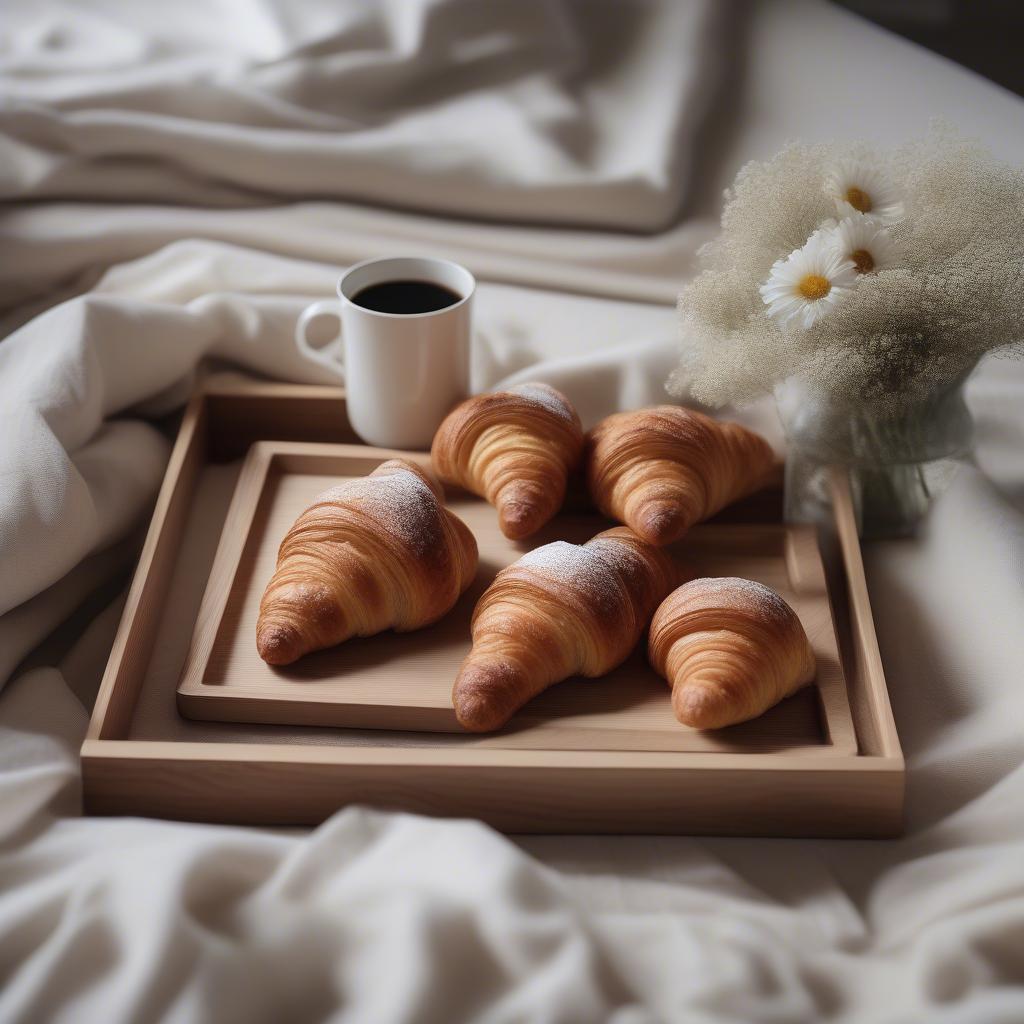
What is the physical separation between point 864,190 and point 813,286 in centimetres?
11

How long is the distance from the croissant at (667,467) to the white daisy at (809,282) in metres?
0.13

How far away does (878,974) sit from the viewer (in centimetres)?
73

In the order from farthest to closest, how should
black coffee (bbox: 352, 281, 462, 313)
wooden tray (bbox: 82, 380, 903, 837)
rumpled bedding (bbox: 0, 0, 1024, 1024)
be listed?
1. black coffee (bbox: 352, 281, 462, 313)
2. wooden tray (bbox: 82, 380, 903, 837)
3. rumpled bedding (bbox: 0, 0, 1024, 1024)

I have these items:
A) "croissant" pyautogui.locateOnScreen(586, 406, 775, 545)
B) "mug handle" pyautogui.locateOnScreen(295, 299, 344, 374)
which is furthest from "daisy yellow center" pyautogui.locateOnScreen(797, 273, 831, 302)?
"mug handle" pyautogui.locateOnScreen(295, 299, 344, 374)

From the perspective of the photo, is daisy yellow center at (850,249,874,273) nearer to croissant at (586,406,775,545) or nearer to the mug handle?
croissant at (586,406,775,545)

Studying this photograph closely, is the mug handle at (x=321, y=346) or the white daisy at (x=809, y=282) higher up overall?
the white daisy at (x=809, y=282)

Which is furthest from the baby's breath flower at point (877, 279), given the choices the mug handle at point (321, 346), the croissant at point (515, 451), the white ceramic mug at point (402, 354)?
the mug handle at point (321, 346)

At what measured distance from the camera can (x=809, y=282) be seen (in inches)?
36.9

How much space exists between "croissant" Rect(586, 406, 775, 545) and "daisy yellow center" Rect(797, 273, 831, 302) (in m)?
0.15

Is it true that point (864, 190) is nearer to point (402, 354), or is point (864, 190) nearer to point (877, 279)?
point (877, 279)

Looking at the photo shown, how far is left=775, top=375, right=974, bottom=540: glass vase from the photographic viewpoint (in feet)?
3.32

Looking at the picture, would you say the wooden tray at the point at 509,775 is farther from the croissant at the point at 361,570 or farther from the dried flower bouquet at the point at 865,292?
the dried flower bouquet at the point at 865,292

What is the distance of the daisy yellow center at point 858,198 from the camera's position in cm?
98

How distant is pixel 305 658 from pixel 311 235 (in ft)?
2.15
